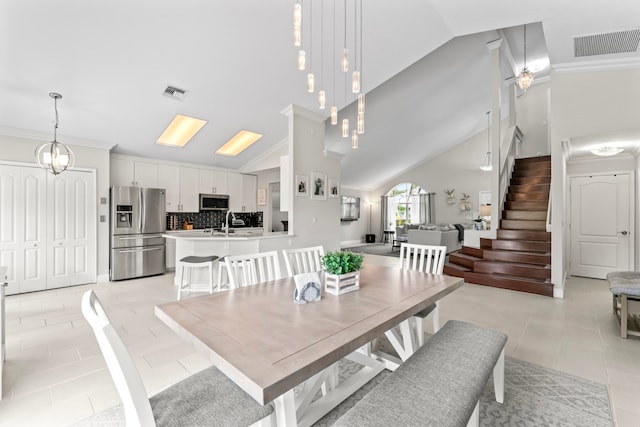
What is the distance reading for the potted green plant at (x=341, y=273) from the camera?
1822mm

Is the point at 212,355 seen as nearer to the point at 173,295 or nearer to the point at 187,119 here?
the point at 173,295

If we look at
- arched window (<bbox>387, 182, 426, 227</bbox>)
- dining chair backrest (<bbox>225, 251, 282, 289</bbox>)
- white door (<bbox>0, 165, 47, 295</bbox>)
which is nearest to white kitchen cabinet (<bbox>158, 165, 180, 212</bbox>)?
white door (<bbox>0, 165, 47, 295</bbox>)

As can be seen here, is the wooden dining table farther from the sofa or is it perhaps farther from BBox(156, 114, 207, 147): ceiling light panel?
the sofa

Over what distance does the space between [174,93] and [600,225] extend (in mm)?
7489

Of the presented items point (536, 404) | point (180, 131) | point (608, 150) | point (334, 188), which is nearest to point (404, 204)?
point (334, 188)

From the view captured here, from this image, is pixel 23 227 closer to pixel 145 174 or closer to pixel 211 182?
pixel 145 174

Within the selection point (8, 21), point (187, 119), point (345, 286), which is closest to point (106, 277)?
point (187, 119)

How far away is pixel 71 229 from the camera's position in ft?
15.6

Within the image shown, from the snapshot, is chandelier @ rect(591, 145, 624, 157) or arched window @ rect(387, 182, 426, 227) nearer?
chandelier @ rect(591, 145, 624, 157)

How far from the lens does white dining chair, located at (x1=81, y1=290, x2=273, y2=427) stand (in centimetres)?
92

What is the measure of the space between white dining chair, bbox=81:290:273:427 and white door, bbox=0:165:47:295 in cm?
472

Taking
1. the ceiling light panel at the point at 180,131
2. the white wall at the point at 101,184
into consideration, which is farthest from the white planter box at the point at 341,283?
the white wall at the point at 101,184

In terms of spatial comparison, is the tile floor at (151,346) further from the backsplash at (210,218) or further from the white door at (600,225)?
the backsplash at (210,218)

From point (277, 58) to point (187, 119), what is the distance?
2161 millimetres
